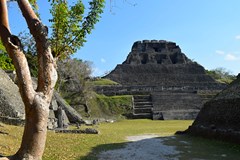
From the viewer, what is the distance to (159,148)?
12.4 metres

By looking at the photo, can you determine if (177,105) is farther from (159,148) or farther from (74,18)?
(74,18)

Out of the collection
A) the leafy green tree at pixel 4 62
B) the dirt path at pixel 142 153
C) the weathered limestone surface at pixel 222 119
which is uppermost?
the leafy green tree at pixel 4 62

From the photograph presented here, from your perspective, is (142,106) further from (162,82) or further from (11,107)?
(11,107)

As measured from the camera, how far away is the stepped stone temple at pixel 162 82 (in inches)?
1518

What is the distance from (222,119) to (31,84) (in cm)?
1266

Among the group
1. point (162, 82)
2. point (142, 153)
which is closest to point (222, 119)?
point (142, 153)

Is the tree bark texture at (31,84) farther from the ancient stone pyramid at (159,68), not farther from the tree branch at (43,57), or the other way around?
the ancient stone pyramid at (159,68)

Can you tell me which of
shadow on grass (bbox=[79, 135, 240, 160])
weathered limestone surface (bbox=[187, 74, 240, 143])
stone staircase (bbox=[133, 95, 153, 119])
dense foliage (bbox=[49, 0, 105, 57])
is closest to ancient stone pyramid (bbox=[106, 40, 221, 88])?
stone staircase (bbox=[133, 95, 153, 119])

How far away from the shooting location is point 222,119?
52.6 ft

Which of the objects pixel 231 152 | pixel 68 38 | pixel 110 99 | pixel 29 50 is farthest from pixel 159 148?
pixel 29 50

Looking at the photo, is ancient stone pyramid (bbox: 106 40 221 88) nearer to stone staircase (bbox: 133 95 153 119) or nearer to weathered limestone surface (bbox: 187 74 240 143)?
stone staircase (bbox: 133 95 153 119)

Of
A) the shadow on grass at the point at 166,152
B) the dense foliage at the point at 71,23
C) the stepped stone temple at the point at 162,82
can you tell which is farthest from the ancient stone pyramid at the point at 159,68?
the dense foliage at the point at 71,23

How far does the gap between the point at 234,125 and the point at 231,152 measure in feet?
12.0

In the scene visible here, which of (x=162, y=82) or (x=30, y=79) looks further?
(x=162, y=82)
